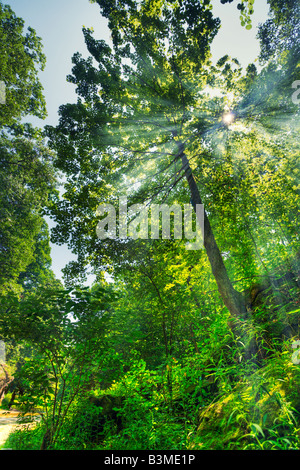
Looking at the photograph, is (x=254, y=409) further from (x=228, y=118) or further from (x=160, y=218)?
(x=228, y=118)

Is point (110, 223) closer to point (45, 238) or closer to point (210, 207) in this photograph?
point (210, 207)

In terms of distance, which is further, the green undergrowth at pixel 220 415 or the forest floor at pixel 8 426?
the forest floor at pixel 8 426

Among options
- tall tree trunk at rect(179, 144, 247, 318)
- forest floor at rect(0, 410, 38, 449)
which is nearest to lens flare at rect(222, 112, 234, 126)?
tall tree trunk at rect(179, 144, 247, 318)

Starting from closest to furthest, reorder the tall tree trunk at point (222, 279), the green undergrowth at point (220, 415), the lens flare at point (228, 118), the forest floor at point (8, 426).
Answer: the green undergrowth at point (220, 415) < the forest floor at point (8, 426) < the tall tree trunk at point (222, 279) < the lens flare at point (228, 118)

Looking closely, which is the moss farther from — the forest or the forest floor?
the forest floor

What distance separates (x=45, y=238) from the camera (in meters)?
17.8

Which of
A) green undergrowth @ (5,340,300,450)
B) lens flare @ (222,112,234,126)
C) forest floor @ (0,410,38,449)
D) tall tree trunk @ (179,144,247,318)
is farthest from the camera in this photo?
lens flare @ (222,112,234,126)

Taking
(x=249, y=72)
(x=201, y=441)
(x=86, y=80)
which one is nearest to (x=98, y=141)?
(x=86, y=80)

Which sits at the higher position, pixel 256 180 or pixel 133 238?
pixel 256 180

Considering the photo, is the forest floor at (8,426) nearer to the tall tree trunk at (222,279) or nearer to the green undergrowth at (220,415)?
the green undergrowth at (220,415)

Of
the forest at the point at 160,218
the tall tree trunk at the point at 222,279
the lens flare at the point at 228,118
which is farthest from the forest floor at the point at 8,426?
the lens flare at the point at 228,118

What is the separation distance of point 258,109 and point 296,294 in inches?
250

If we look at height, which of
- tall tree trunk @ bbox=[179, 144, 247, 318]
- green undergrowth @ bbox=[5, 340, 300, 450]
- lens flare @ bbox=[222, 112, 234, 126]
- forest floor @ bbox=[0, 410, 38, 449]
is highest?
lens flare @ bbox=[222, 112, 234, 126]

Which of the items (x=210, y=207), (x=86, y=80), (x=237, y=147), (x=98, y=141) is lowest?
(x=210, y=207)
